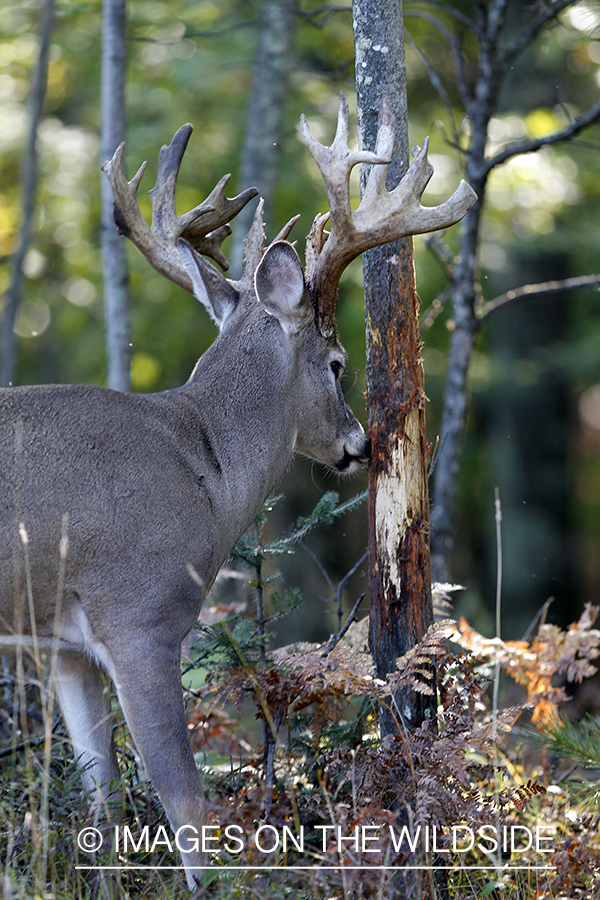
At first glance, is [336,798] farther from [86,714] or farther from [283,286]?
[283,286]

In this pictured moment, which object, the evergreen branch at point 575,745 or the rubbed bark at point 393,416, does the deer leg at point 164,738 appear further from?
the evergreen branch at point 575,745

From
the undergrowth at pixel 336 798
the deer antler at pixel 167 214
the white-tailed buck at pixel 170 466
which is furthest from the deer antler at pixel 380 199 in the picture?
the undergrowth at pixel 336 798

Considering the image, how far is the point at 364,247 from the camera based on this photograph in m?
4.46

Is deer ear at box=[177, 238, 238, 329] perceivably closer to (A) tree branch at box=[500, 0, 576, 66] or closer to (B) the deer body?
(B) the deer body

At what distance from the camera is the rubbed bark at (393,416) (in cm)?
454

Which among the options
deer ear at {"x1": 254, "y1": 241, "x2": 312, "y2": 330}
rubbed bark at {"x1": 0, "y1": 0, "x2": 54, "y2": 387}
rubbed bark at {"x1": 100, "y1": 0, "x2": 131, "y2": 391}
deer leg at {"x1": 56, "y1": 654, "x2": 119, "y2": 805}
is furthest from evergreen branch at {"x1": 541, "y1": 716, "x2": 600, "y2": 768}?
rubbed bark at {"x1": 0, "y1": 0, "x2": 54, "y2": 387}

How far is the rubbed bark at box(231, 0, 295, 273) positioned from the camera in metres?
8.97

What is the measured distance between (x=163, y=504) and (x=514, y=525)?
10.8m

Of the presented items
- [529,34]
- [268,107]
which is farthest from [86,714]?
[268,107]

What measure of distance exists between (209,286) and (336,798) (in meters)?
2.63

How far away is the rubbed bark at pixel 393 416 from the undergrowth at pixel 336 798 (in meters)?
0.19

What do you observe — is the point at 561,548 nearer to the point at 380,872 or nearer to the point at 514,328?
the point at 514,328

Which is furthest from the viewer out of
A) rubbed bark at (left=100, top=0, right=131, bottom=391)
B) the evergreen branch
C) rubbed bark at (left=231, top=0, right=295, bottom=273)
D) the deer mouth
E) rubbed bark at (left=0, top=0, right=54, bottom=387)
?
rubbed bark at (left=0, top=0, right=54, bottom=387)

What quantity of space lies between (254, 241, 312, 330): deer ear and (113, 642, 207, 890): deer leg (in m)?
1.75
